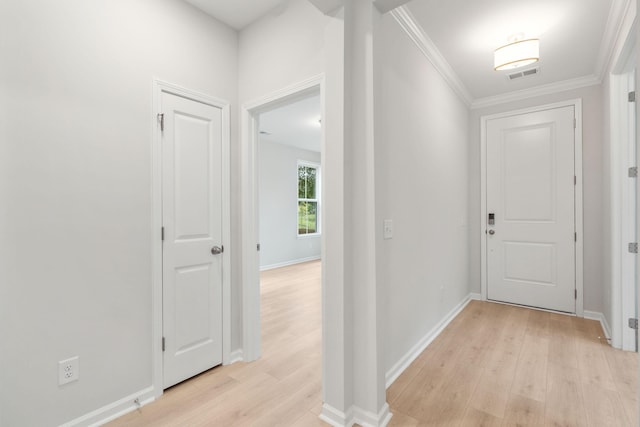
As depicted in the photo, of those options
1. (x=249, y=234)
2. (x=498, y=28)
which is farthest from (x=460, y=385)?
(x=498, y=28)

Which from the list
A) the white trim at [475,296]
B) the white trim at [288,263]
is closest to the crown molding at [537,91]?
the white trim at [475,296]

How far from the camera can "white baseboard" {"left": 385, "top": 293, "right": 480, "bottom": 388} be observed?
6.84ft

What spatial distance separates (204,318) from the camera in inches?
86.7

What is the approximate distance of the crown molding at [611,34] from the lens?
210 cm

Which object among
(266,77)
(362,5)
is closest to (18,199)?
(266,77)

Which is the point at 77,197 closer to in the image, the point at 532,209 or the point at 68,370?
the point at 68,370

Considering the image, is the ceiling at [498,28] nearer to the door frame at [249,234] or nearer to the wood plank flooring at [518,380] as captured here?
the door frame at [249,234]

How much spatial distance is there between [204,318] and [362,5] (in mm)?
2375

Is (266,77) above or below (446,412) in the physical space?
above

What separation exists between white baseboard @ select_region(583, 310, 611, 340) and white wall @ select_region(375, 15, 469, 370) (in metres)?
1.35

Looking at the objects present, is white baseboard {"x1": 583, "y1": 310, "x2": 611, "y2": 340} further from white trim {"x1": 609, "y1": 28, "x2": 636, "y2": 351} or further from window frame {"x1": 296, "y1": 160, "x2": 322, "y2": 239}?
window frame {"x1": 296, "y1": 160, "x2": 322, "y2": 239}

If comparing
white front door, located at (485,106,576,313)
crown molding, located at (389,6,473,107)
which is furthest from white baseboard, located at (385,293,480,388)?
crown molding, located at (389,6,473,107)

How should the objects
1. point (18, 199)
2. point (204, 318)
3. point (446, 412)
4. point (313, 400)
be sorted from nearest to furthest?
point (18, 199), point (446, 412), point (313, 400), point (204, 318)

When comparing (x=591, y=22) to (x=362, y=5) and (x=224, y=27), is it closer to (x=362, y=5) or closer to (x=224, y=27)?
(x=362, y=5)
